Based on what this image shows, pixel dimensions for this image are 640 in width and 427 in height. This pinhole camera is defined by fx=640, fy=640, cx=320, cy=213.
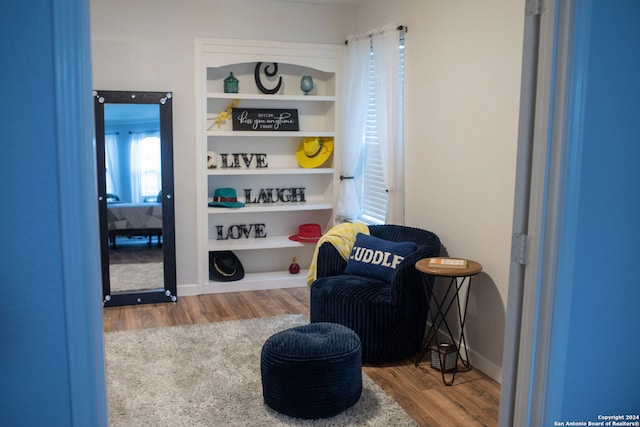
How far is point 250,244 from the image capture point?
18.7ft

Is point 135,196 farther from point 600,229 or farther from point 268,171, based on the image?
point 600,229

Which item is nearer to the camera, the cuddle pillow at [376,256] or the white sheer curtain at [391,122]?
the cuddle pillow at [376,256]

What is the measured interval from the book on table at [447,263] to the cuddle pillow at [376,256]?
31 centimetres

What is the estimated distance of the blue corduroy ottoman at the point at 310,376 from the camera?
126 inches

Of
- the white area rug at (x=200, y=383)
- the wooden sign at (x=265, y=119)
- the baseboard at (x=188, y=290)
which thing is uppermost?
the wooden sign at (x=265, y=119)

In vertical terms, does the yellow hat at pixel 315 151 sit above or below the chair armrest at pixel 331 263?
above

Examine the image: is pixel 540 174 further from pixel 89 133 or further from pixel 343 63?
pixel 343 63

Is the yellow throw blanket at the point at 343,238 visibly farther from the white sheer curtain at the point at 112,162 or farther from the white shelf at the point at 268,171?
the white sheer curtain at the point at 112,162

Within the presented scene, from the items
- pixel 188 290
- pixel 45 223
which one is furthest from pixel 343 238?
pixel 45 223

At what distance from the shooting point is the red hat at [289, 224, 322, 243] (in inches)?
232

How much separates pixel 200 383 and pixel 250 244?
6.98ft

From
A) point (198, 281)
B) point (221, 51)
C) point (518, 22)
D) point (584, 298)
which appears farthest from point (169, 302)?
point (584, 298)

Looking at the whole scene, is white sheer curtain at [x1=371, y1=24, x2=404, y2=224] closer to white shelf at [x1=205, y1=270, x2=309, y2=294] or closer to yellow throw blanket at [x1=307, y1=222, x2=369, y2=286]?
yellow throw blanket at [x1=307, y1=222, x2=369, y2=286]

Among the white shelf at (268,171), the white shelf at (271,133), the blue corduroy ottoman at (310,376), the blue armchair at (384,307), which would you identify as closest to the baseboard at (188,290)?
the white shelf at (268,171)
